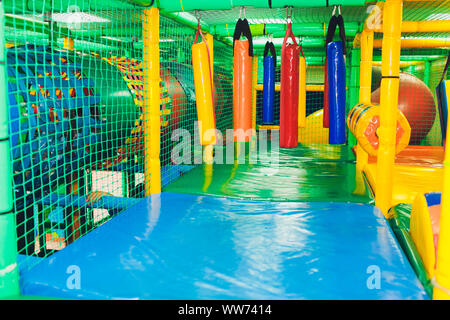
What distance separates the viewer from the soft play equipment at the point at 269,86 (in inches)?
114

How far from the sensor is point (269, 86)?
9.77 feet

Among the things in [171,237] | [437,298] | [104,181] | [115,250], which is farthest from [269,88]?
[104,181]

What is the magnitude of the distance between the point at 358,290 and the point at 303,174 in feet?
6.71

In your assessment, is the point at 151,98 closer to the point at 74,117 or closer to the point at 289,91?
the point at 74,117

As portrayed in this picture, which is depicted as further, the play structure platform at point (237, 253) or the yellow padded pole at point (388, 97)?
the yellow padded pole at point (388, 97)

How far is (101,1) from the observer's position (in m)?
2.68

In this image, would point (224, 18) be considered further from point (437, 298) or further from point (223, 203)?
point (437, 298)

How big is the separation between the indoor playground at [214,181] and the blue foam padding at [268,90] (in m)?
0.02

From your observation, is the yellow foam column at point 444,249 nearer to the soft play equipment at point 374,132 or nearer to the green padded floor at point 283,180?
the green padded floor at point 283,180

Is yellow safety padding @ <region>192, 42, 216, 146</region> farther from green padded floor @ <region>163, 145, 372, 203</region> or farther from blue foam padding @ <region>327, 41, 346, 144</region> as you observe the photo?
blue foam padding @ <region>327, 41, 346, 144</region>

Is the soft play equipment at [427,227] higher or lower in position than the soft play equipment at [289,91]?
lower

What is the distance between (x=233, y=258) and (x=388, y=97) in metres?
1.31

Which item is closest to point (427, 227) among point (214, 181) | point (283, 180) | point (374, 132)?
point (374, 132)

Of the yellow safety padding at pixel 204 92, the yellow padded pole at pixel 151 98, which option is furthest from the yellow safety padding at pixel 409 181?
the yellow padded pole at pixel 151 98
